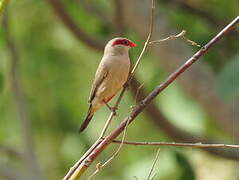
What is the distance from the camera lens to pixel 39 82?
22.5 ft

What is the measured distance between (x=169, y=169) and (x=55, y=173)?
1.72 m

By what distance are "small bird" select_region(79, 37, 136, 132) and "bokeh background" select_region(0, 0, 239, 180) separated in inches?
59.6

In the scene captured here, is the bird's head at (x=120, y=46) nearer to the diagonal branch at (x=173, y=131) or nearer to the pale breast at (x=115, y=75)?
the pale breast at (x=115, y=75)

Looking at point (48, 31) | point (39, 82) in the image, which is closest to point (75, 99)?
point (39, 82)

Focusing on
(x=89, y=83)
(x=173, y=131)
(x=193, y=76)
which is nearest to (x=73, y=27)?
(x=193, y=76)

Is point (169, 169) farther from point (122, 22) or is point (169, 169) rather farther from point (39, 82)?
point (39, 82)

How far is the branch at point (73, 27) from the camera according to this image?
5.60m

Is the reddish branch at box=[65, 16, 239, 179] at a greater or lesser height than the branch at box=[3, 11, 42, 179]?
lesser

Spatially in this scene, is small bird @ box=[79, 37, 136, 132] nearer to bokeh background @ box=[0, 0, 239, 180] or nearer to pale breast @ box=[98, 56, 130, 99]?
pale breast @ box=[98, 56, 130, 99]

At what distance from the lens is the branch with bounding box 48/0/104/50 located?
5.60 meters

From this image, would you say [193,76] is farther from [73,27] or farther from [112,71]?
[112,71]

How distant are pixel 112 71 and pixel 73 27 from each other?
2.26m

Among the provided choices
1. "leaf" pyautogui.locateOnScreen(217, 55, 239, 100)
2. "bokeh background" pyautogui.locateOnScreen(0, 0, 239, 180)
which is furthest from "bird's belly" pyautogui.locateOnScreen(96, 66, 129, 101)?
"bokeh background" pyautogui.locateOnScreen(0, 0, 239, 180)

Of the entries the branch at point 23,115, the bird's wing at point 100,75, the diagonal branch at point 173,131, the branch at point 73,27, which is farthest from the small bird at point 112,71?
the branch at point 73,27
